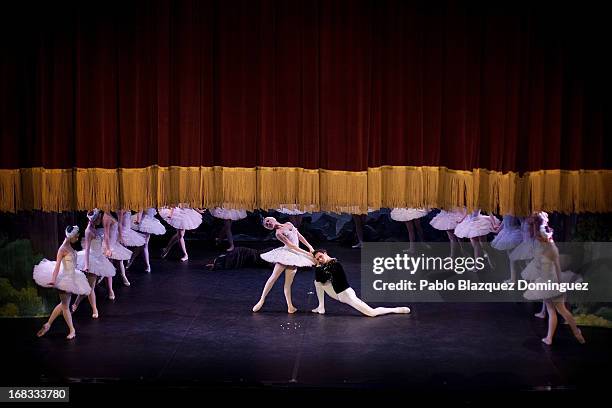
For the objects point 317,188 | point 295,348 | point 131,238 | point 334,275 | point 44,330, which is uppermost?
point 317,188

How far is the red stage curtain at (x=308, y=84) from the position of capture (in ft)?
24.1

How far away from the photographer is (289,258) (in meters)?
9.92

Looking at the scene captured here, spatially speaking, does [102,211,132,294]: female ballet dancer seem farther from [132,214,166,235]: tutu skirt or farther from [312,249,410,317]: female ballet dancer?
[312,249,410,317]: female ballet dancer

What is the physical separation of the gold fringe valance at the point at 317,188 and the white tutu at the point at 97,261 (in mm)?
2200

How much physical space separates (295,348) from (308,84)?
2.82m

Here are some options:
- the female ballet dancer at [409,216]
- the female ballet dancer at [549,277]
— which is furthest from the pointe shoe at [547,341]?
the female ballet dancer at [409,216]

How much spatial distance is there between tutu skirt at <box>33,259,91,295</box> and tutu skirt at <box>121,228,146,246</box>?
8.68 feet

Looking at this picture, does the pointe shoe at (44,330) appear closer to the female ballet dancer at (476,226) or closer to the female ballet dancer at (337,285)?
the female ballet dancer at (337,285)


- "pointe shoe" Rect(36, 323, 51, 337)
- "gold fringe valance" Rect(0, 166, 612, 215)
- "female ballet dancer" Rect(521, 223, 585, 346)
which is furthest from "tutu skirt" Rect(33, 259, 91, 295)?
"female ballet dancer" Rect(521, 223, 585, 346)

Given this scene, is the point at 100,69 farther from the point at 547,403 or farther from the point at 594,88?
the point at 547,403

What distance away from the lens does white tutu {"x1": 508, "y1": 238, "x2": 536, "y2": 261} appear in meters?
10.2

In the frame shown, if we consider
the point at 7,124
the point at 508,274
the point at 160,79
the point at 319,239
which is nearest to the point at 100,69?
the point at 160,79

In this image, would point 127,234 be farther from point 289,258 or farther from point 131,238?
point 289,258

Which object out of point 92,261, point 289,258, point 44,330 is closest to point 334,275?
point 289,258
